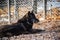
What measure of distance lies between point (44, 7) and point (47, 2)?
21.4 inches

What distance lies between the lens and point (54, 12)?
11273mm

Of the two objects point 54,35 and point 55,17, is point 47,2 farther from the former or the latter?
point 54,35

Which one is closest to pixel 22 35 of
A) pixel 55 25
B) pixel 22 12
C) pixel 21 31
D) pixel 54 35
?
pixel 21 31

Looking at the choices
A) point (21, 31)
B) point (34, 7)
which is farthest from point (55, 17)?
point (21, 31)

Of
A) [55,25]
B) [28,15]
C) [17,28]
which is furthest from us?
[55,25]

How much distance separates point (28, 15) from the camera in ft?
27.1

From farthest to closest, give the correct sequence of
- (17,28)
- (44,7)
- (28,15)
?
(44,7) → (28,15) → (17,28)

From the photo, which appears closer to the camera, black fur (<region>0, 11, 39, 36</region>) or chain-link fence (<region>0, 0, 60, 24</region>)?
black fur (<region>0, 11, 39, 36</region>)

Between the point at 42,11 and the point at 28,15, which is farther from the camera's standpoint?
the point at 42,11

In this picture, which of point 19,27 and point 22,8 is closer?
point 19,27

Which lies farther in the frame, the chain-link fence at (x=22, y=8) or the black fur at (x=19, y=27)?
the chain-link fence at (x=22, y=8)

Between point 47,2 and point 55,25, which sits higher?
point 47,2

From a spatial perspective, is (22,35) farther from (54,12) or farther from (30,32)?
(54,12)

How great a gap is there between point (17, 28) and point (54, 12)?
435cm
